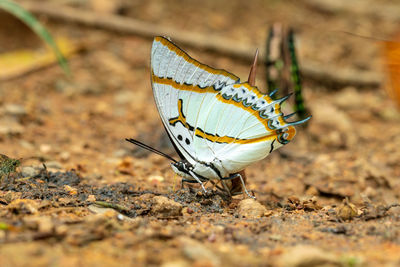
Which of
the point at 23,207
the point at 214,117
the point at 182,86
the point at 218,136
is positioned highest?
the point at 182,86

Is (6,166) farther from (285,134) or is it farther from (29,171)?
(285,134)

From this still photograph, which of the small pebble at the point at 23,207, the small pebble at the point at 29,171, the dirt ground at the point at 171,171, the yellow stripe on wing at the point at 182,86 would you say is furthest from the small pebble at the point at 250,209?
the small pebble at the point at 29,171

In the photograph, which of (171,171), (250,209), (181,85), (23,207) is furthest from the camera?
(171,171)

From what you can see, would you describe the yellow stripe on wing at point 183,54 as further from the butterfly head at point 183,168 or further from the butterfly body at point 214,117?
the butterfly head at point 183,168

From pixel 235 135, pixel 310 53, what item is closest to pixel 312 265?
pixel 235 135

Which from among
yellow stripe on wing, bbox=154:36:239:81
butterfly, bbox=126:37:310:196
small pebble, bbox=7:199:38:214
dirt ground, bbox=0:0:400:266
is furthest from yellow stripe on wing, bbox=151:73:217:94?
small pebble, bbox=7:199:38:214

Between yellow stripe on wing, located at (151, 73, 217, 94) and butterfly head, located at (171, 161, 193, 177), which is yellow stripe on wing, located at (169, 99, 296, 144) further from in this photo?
butterfly head, located at (171, 161, 193, 177)

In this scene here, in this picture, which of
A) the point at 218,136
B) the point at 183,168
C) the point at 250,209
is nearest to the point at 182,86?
the point at 218,136

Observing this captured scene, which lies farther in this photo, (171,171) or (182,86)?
(171,171)
